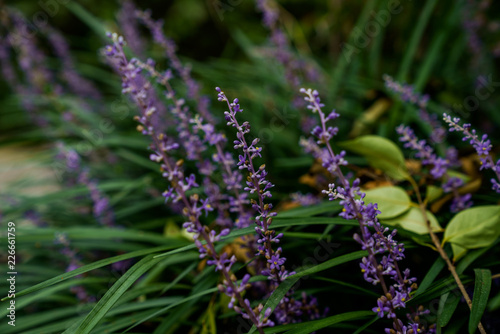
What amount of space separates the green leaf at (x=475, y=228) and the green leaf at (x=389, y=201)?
0.50 ft

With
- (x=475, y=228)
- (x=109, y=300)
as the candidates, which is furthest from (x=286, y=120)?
(x=109, y=300)

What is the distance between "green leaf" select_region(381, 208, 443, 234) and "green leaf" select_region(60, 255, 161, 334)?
73cm

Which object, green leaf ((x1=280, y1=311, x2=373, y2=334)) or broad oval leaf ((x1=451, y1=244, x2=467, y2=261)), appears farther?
broad oval leaf ((x1=451, y1=244, x2=467, y2=261))

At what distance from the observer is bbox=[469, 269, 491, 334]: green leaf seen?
86 cm

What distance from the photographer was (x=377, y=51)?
2.62 meters

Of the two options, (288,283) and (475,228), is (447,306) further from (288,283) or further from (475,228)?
(288,283)

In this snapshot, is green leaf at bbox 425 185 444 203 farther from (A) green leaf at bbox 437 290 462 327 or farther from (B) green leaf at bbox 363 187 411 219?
(A) green leaf at bbox 437 290 462 327

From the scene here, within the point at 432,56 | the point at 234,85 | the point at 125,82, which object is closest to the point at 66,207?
the point at 234,85

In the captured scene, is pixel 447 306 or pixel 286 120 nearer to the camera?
pixel 447 306

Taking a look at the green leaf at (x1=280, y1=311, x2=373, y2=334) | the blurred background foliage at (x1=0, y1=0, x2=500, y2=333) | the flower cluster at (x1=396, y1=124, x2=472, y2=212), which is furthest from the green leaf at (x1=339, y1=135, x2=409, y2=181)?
the green leaf at (x1=280, y1=311, x2=373, y2=334)

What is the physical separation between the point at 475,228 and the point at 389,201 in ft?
0.80

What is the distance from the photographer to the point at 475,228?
1.15 m

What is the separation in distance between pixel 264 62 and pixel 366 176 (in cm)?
170

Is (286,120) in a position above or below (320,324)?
above
